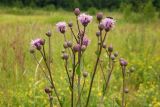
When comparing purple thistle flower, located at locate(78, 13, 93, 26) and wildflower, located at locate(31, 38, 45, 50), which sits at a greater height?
purple thistle flower, located at locate(78, 13, 93, 26)

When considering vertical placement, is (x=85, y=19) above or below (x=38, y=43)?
above

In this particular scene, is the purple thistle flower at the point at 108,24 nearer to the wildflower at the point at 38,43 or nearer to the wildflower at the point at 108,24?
the wildflower at the point at 108,24

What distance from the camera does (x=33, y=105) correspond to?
2877 millimetres

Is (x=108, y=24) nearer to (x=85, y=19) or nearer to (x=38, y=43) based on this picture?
(x=85, y=19)

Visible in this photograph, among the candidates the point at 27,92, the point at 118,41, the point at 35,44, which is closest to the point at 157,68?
the point at 27,92

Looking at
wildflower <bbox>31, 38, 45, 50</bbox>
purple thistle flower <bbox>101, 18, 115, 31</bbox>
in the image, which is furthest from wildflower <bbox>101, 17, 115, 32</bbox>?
wildflower <bbox>31, 38, 45, 50</bbox>

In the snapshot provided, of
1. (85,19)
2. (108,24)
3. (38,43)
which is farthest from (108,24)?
(38,43)

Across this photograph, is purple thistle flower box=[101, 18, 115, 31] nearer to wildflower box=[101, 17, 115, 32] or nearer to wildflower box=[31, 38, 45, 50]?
wildflower box=[101, 17, 115, 32]

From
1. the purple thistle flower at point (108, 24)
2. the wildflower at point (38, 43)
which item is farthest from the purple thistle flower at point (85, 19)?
the wildflower at point (38, 43)

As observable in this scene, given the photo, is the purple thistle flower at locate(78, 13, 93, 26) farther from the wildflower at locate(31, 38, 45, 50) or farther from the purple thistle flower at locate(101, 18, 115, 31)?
the wildflower at locate(31, 38, 45, 50)

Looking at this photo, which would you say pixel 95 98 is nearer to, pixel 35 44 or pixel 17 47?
pixel 17 47

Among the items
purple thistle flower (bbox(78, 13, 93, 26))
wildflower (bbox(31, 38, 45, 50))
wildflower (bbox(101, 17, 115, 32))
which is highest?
purple thistle flower (bbox(78, 13, 93, 26))

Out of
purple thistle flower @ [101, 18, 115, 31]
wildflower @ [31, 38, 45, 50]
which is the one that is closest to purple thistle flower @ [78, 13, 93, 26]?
purple thistle flower @ [101, 18, 115, 31]

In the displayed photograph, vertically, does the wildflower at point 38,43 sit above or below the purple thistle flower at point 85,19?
below
